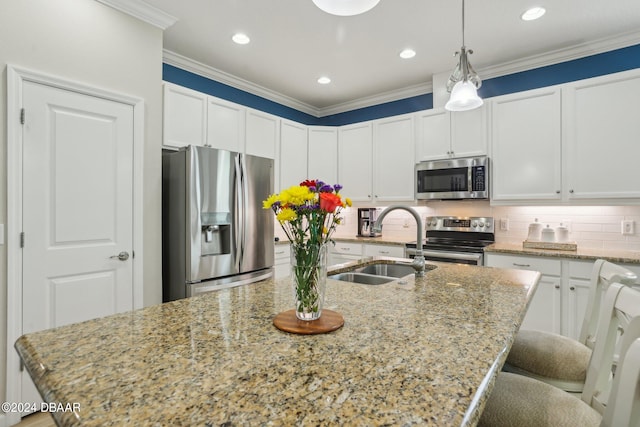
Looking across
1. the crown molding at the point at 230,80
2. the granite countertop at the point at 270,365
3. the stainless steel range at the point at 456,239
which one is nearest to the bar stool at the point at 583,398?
the granite countertop at the point at 270,365

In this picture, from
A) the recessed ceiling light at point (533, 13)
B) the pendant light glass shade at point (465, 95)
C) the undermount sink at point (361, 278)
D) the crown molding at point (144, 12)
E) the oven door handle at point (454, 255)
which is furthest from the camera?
the oven door handle at point (454, 255)

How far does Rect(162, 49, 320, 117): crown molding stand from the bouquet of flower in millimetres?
2956

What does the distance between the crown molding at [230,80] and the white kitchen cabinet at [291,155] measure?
1.70 ft

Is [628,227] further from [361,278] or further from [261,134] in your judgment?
[261,134]

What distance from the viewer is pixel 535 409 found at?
1.05m

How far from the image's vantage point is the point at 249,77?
3793 millimetres

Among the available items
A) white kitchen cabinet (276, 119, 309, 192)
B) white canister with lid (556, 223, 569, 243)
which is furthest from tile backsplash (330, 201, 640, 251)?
white kitchen cabinet (276, 119, 309, 192)

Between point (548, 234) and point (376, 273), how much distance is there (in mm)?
1868

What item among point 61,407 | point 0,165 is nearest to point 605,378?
point 61,407

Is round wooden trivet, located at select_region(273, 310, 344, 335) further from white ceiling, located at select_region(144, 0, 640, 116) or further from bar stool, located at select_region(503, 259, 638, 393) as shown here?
white ceiling, located at select_region(144, 0, 640, 116)

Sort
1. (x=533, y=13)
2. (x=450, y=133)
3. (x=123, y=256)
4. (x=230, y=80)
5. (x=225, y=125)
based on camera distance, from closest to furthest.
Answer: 1. (x=123, y=256)
2. (x=533, y=13)
3. (x=225, y=125)
4. (x=450, y=133)
5. (x=230, y=80)

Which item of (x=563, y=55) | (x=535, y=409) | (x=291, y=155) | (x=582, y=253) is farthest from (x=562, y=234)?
(x=291, y=155)

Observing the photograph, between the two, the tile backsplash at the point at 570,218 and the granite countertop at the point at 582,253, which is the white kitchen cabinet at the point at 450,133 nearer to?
the tile backsplash at the point at 570,218

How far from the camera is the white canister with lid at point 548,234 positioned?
3.03 metres
